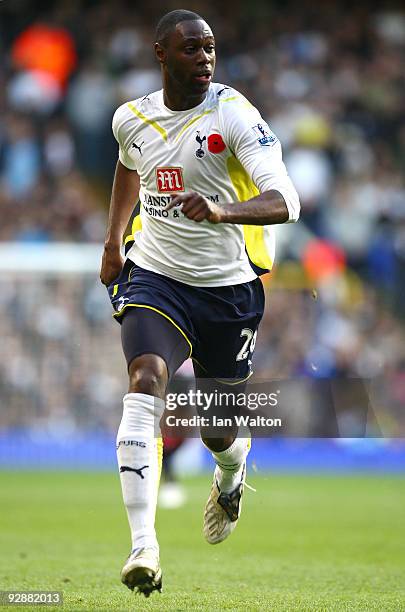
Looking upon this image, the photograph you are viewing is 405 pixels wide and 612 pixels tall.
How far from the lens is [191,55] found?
5.70 metres

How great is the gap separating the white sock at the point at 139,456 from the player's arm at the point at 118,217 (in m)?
1.16

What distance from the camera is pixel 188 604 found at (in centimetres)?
566

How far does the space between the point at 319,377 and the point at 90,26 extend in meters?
7.89

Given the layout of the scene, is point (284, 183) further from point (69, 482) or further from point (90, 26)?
point (90, 26)

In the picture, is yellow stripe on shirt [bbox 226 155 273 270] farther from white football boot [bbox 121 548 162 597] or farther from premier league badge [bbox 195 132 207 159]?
white football boot [bbox 121 548 162 597]

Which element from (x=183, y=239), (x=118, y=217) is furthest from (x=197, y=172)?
(x=118, y=217)

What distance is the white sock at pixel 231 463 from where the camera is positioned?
6727 mm

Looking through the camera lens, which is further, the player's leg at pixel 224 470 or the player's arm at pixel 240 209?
the player's leg at pixel 224 470

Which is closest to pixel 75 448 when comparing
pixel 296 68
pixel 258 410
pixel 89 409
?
pixel 89 409

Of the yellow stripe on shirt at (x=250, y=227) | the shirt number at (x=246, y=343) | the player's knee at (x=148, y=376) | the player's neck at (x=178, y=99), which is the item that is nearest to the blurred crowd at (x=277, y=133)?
the shirt number at (x=246, y=343)

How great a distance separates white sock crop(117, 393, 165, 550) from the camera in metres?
5.30

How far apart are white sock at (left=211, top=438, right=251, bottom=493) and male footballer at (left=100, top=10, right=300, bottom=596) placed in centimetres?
12

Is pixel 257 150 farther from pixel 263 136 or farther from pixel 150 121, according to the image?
pixel 150 121

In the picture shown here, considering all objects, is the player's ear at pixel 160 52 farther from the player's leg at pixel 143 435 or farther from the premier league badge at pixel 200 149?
the player's leg at pixel 143 435
